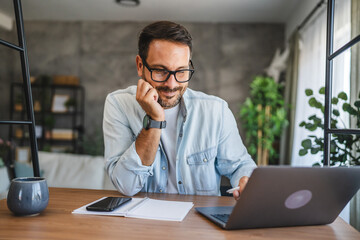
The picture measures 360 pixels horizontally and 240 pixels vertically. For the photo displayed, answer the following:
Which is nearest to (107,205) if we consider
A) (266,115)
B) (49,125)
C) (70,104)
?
(266,115)

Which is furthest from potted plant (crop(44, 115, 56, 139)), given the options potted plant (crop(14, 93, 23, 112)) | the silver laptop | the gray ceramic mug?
the silver laptop

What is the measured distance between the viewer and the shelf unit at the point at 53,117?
16.8 ft

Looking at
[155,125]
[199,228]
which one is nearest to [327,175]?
[199,228]

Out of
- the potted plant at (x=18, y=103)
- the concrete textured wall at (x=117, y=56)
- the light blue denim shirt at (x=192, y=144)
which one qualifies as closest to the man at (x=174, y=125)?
the light blue denim shirt at (x=192, y=144)

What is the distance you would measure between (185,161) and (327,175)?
71 cm

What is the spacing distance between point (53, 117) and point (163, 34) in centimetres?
450

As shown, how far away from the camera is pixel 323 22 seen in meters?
3.19

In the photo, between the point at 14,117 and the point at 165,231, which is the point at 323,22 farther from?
the point at 14,117

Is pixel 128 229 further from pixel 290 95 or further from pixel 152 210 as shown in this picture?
pixel 290 95

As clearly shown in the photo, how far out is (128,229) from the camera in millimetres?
747

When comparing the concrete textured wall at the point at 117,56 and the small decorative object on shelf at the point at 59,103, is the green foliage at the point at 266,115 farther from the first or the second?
the small decorative object on shelf at the point at 59,103

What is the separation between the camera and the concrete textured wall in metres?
5.12

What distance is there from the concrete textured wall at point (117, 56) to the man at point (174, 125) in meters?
3.76

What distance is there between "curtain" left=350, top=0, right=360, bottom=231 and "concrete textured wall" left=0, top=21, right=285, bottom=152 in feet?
9.49
